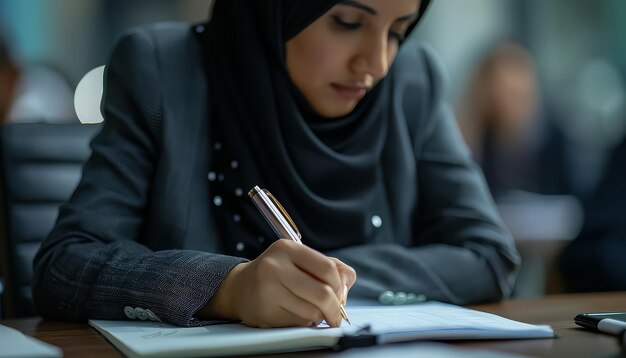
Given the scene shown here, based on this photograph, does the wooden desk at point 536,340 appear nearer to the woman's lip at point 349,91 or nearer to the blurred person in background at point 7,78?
the woman's lip at point 349,91

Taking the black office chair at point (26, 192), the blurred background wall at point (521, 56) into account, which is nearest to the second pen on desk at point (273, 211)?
the black office chair at point (26, 192)

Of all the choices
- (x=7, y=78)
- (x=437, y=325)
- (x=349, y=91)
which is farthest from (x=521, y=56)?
(x=437, y=325)

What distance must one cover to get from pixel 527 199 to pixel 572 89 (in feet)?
5.62

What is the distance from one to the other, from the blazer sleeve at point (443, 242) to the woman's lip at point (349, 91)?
220mm

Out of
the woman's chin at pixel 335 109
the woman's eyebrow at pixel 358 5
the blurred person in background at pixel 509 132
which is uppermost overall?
the woman's eyebrow at pixel 358 5

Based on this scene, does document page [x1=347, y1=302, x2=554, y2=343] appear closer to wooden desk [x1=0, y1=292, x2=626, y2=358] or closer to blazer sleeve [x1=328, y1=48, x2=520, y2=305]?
wooden desk [x1=0, y1=292, x2=626, y2=358]

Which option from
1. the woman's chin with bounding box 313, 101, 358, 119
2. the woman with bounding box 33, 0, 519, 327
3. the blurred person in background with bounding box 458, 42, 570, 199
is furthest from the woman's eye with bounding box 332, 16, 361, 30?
the blurred person in background with bounding box 458, 42, 570, 199

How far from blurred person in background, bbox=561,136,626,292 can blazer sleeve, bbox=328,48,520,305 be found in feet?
1.46

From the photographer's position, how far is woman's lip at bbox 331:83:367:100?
1.16 meters

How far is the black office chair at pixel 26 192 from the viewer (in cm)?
140

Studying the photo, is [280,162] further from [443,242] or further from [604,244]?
[604,244]

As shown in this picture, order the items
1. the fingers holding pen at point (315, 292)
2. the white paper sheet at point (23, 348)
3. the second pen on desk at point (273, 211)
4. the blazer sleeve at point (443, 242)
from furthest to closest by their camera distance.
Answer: the blazer sleeve at point (443, 242) < the second pen on desk at point (273, 211) < the fingers holding pen at point (315, 292) < the white paper sheet at point (23, 348)

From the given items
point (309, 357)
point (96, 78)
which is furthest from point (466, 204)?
point (96, 78)

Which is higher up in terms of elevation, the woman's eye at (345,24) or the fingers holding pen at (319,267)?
the woman's eye at (345,24)
